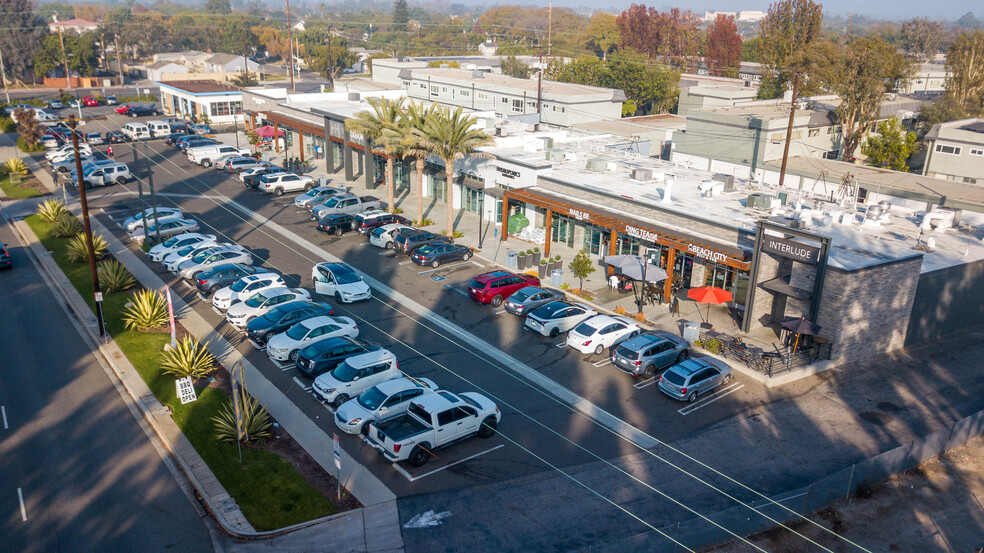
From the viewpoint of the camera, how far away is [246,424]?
20.7 meters

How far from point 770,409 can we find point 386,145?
27.5 m

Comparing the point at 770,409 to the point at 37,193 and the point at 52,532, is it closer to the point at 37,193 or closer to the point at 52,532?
the point at 52,532

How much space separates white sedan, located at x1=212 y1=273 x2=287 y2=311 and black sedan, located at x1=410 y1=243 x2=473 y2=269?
8.20 metres

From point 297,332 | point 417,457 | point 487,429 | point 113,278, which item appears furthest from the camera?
point 113,278

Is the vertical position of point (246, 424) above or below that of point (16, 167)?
below

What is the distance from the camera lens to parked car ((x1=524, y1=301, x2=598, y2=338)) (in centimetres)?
2944

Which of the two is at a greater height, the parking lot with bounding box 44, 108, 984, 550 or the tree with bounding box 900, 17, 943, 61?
the tree with bounding box 900, 17, 943, 61

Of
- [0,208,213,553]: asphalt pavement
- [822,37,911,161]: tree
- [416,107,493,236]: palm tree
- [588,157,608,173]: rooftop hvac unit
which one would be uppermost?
[822,37,911,161]: tree

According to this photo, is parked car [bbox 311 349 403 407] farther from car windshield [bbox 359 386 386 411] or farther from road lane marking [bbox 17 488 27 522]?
road lane marking [bbox 17 488 27 522]

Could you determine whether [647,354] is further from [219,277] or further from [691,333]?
[219,277]

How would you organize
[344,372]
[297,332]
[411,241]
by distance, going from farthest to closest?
[411,241], [297,332], [344,372]

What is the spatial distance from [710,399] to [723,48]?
125 meters

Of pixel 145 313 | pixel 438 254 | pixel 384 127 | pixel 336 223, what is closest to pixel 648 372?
pixel 438 254

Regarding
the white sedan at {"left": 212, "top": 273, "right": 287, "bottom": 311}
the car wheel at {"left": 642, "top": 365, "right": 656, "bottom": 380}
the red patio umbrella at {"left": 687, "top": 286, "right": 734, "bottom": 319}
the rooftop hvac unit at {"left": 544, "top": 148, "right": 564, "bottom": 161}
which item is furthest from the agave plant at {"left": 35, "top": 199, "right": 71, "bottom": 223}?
the red patio umbrella at {"left": 687, "top": 286, "right": 734, "bottom": 319}
